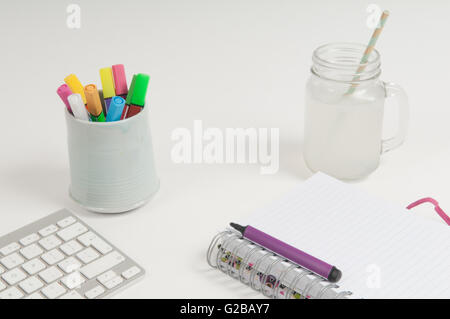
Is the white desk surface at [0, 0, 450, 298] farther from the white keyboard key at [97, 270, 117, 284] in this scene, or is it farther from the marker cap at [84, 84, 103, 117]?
the marker cap at [84, 84, 103, 117]

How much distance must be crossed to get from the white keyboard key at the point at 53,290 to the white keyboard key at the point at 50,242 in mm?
82

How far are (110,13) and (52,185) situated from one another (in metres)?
0.68

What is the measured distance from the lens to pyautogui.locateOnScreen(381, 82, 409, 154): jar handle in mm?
1187

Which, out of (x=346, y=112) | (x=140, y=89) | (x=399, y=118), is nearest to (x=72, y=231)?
(x=140, y=89)

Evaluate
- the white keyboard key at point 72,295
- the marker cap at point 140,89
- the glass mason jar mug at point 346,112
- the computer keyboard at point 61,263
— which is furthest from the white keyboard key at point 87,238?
the glass mason jar mug at point 346,112

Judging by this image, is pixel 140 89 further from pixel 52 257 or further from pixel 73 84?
pixel 52 257

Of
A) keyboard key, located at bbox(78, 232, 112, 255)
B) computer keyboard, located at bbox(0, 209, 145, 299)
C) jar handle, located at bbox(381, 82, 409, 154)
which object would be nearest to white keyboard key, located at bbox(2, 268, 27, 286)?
computer keyboard, located at bbox(0, 209, 145, 299)

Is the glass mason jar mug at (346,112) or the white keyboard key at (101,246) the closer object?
the white keyboard key at (101,246)

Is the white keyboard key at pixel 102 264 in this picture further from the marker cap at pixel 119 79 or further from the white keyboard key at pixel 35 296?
the marker cap at pixel 119 79

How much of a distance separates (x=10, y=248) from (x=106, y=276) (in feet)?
0.51

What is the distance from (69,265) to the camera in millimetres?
1005

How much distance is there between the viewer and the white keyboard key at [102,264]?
39.1 inches

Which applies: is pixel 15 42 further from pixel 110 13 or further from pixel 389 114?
pixel 389 114
